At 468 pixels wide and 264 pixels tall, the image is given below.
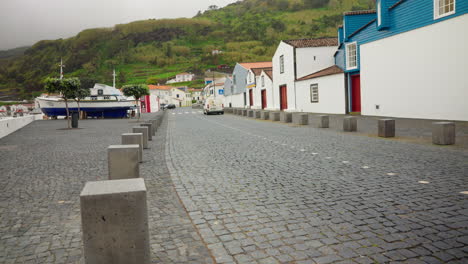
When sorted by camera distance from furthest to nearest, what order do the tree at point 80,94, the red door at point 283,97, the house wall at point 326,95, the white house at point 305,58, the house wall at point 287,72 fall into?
the red door at point 283,97 → the house wall at point 287,72 → the white house at point 305,58 → the tree at point 80,94 → the house wall at point 326,95

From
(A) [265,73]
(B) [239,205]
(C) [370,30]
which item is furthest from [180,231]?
(A) [265,73]

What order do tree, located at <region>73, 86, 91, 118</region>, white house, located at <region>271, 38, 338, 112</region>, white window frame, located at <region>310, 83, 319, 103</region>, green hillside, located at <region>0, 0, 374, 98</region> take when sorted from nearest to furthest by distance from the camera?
white window frame, located at <region>310, 83, 319, 103</region>, tree, located at <region>73, 86, 91, 118</region>, white house, located at <region>271, 38, 338, 112</region>, green hillside, located at <region>0, 0, 374, 98</region>

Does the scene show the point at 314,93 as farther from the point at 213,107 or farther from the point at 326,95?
the point at 213,107

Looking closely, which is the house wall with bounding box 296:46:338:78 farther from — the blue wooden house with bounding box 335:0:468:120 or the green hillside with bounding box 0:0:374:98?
the green hillside with bounding box 0:0:374:98

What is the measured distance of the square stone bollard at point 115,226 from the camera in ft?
9.63

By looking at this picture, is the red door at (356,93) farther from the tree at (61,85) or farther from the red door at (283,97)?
the tree at (61,85)

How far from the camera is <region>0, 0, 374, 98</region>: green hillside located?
128 meters

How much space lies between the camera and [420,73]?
17.7 metres

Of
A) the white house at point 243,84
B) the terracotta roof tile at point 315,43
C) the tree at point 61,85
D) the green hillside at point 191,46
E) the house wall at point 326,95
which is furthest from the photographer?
the green hillside at point 191,46

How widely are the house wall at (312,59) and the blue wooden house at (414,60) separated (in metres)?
8.33

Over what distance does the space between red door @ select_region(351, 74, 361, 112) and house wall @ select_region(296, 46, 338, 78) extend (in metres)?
8.41

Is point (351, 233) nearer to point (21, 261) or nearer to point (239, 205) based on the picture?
point (239, 205)

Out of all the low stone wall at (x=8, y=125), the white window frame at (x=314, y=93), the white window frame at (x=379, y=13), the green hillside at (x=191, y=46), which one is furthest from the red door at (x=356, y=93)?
the green hillside at (x=191, y=46)

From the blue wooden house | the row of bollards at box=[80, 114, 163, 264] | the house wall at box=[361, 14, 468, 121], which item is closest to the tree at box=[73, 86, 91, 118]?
the blue wooden house
